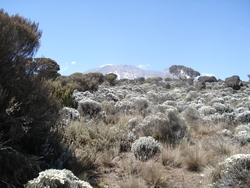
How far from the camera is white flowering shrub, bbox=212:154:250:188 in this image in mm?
3420

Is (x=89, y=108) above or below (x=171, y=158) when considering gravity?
above

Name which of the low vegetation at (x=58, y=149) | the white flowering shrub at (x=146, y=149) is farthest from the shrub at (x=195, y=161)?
the white flowering shrub at (x=146, y=149)

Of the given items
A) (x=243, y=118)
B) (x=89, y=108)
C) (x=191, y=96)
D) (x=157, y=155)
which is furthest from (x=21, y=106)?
(x=191, y=96)

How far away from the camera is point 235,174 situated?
11.6 feet

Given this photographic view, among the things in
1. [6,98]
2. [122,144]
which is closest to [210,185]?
[122,144]

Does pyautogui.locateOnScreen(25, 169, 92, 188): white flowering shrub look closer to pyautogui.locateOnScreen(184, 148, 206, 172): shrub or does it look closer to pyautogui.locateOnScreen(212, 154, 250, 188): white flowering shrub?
pyautogui.locateOnScreen(212, 154, 250, 188): white flowering shrub

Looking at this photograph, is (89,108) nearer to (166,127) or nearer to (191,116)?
(166,127)

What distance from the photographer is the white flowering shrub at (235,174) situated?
3420 mm

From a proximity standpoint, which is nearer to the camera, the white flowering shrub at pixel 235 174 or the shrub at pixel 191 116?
the white flowering shrub at pixel 235 174

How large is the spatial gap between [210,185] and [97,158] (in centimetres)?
242

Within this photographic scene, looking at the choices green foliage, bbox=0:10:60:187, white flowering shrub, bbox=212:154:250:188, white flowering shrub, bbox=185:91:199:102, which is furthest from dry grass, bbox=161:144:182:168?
white flowering shrub, bbox=185:91:199:102

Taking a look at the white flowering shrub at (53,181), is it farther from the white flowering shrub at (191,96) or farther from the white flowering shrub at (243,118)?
the white flowering shrub at (191,96)

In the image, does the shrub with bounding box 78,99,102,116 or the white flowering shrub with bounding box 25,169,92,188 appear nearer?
the white flowering shrub with bounding box 25,169,92,188

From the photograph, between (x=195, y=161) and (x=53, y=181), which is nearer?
(x=53, y=181)
